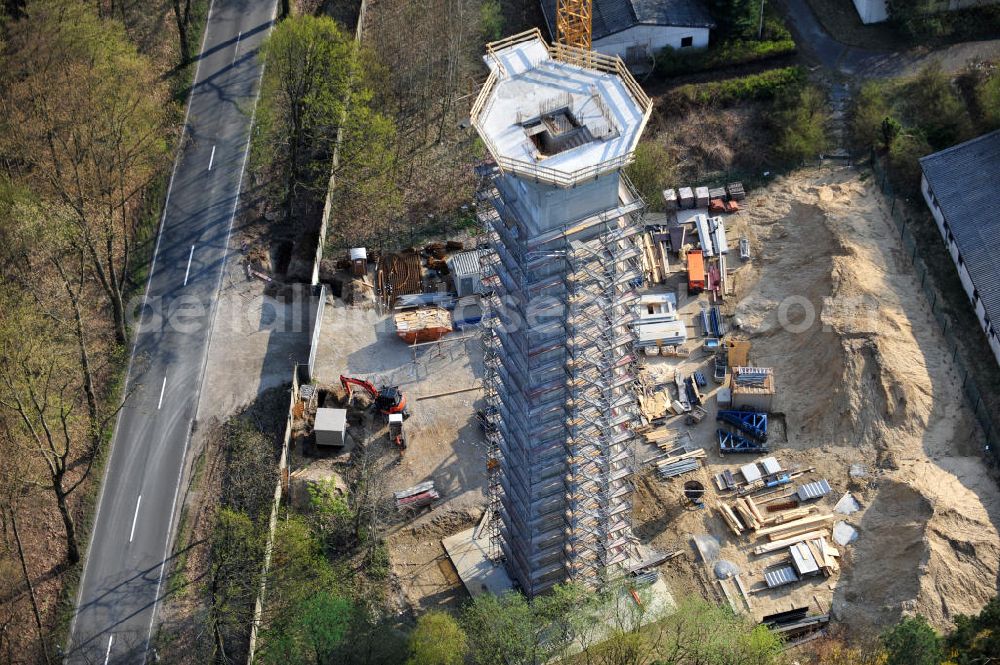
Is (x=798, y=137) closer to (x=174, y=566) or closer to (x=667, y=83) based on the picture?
(x=667, y=83)

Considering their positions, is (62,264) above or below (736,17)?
below

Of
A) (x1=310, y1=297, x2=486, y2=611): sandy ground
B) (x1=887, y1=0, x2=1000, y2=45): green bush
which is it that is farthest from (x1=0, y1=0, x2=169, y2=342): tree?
(x1=887, y1=0, x2=1000, y2=45): green bush

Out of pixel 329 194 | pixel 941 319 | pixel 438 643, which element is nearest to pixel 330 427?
pixel 438 643

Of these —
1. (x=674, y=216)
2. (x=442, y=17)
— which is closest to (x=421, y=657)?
(x=674, y=216)

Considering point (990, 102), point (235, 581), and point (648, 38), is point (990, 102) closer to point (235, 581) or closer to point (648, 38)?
point (648, 38)

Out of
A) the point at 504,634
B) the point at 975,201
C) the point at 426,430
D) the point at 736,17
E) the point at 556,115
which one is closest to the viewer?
the point at 556,115
